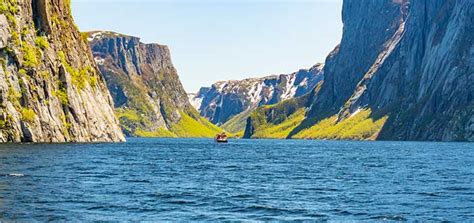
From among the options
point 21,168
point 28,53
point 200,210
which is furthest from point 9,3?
point 200,210

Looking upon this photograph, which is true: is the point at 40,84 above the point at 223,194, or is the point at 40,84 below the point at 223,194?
above

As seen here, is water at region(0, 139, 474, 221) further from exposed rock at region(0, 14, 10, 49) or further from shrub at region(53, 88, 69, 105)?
shrub at region(53, 88, 69, 105)

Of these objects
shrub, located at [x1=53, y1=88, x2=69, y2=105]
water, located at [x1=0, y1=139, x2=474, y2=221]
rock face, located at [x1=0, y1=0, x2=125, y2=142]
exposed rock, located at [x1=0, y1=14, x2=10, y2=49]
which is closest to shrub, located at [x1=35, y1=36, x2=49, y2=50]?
rock face, located at [x1=0, y1=0, x2=125, y2=142]

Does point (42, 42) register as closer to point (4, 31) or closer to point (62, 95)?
point (62, 95)

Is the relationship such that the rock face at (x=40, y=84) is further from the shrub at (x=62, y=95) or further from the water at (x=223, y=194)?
the water at (x=223, y=194)

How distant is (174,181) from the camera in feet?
231

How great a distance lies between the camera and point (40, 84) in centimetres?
16125

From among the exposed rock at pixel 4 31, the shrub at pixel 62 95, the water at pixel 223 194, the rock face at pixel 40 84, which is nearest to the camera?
the water at pixel 223 194

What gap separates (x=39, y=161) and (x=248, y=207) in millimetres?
50008

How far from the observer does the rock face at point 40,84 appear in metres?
147

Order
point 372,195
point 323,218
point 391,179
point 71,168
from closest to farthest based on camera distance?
point 323,218 → point 372,195 → point 391,179 → point 71,168

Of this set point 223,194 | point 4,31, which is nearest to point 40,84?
point 4,31

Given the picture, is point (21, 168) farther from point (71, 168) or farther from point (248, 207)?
point (248, 207)

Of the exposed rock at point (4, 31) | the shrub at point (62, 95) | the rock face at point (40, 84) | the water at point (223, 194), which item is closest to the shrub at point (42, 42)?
the rock face at point (40, 84)
